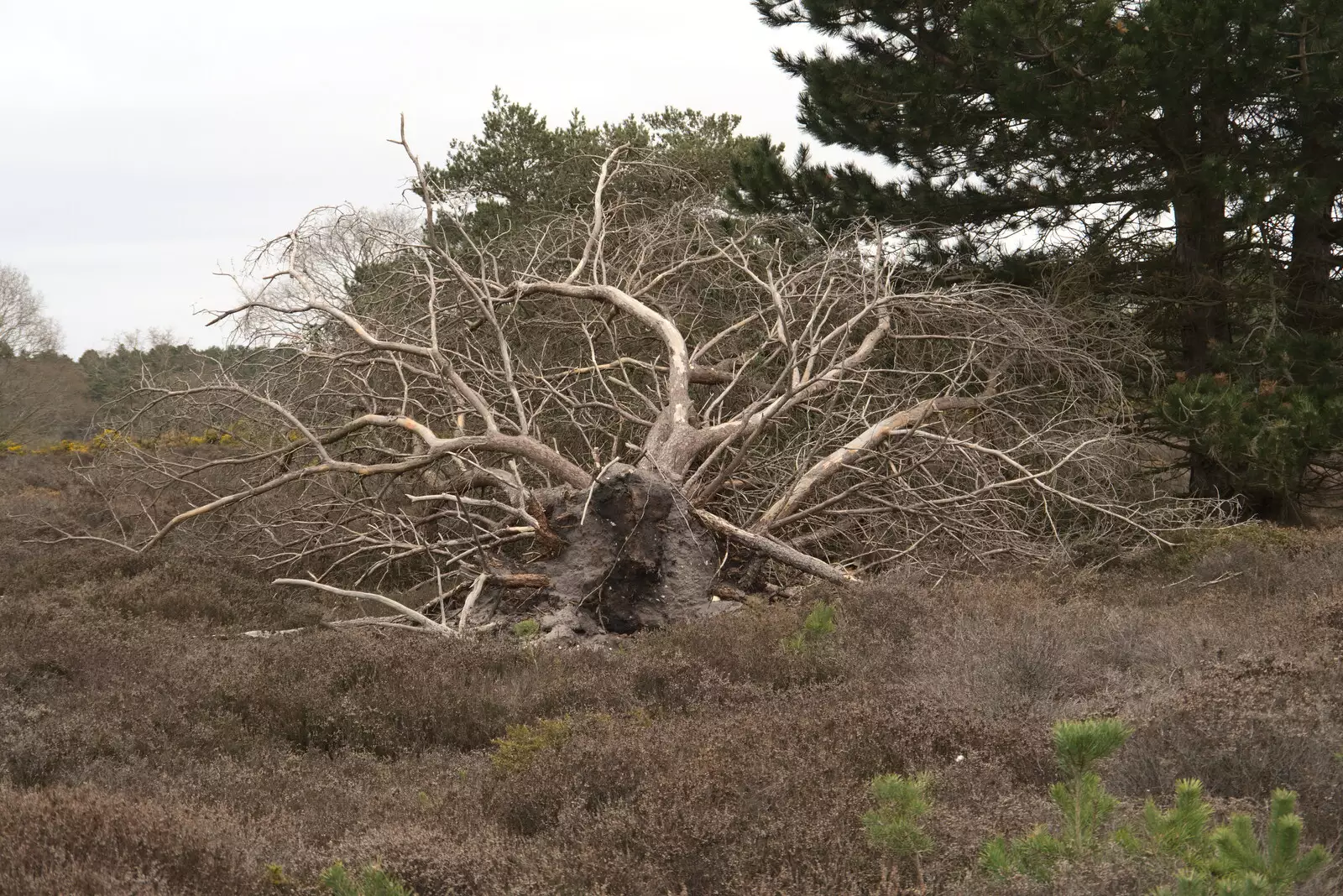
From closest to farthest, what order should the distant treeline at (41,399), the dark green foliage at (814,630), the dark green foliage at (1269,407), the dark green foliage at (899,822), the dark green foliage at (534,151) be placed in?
the dark green foliage at (899,822), the dark green foliage at (814,630), the dark green foliage at (1269,407), the dark green foliage at (534,151), the distant treeline at (41,399)

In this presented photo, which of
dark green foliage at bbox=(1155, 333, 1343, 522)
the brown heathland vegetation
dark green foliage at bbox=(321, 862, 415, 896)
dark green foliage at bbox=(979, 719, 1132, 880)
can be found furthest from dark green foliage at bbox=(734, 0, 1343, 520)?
dark green foliage at bbox=(321, 862, 415, 896)

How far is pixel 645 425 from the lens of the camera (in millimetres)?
10578

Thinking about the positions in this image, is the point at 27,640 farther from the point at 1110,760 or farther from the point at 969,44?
the point at 969,44

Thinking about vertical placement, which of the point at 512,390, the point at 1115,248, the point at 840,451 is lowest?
the point at 840,451

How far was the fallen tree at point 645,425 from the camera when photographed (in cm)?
831

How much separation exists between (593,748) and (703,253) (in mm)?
9331

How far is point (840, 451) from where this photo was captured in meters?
8.98

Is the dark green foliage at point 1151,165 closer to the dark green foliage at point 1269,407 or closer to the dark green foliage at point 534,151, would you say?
the dark green foliage at point 1269,407

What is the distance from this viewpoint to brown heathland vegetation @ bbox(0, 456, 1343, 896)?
11.0 ft

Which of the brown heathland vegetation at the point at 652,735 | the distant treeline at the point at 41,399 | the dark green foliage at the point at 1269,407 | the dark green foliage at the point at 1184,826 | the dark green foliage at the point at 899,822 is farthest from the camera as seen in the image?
the distant treeline at the point at 41,399

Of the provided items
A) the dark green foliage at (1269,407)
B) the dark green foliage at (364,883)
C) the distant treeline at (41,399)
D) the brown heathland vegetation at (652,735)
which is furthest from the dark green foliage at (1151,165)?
the distant treeline at (41,399)

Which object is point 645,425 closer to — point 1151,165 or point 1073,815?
point 1151,165

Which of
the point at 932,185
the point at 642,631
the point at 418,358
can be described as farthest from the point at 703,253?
the point at 642,631

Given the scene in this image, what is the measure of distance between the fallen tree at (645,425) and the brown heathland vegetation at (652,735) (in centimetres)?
102
